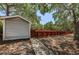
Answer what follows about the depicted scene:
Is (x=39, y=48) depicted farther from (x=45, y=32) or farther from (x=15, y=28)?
(x=15, y=28)

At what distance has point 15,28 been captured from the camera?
2975 mm

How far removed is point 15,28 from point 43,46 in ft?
1.10

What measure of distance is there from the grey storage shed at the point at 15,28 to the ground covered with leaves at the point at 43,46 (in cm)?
5

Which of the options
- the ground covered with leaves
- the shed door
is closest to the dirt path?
the ground covered with leaves

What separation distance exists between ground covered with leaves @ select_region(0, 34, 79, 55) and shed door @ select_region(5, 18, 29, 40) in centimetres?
6

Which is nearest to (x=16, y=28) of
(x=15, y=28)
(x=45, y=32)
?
(x=15, y=28)

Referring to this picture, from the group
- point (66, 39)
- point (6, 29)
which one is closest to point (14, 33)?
point (6, 29)

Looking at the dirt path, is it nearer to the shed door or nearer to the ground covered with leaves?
the ground covered with leaves

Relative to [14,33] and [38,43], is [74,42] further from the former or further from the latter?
[14,33]

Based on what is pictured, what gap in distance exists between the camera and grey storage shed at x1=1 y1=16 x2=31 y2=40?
9.69 ft

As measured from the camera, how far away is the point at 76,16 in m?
2.96

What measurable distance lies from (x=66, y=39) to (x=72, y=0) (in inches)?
15.6

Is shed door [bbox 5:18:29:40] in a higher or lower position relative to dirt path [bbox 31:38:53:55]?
higher
